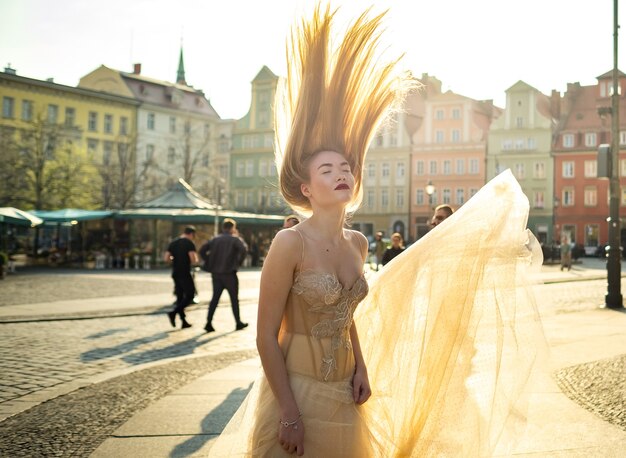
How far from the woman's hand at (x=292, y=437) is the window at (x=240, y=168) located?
78674mm

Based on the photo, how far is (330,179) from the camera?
2.74 m

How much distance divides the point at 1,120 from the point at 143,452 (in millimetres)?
65033

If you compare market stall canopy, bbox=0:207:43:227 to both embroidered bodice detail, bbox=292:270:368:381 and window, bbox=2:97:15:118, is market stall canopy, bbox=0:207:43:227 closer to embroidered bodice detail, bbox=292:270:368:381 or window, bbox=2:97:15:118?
embroidered bodice detail, bbox=292:270:368:381

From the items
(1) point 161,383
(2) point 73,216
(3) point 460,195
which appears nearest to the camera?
(1) point 161,383

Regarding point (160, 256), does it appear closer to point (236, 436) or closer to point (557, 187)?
point (236, 436)

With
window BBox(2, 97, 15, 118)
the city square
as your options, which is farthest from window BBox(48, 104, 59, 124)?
the city square

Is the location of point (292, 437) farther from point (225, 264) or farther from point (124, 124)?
point (124, 124)

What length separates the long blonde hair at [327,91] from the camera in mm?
2820

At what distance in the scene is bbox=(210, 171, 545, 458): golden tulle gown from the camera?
8.68ft

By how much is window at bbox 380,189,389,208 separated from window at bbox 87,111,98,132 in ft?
96.1

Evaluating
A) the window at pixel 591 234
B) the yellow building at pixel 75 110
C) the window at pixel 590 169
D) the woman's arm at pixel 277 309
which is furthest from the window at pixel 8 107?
the woman's arm at pixel 277 309

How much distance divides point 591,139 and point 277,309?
7131 cm

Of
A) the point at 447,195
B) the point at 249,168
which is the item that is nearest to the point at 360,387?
the point at 447,195

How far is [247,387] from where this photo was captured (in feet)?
23.5
